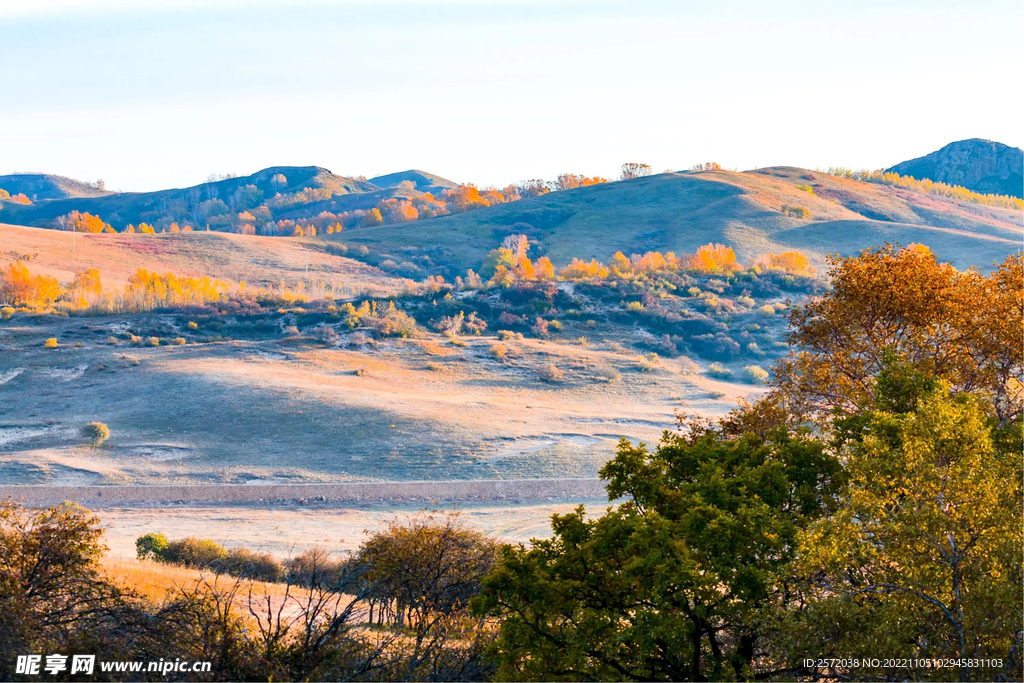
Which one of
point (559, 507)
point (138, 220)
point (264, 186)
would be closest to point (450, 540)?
point (559, 507)

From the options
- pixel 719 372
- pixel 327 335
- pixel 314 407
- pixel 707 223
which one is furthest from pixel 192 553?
pixel 707 223

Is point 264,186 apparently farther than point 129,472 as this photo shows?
Yes

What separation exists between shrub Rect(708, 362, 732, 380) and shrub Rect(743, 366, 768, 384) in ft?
3.37

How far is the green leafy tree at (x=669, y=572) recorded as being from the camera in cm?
895

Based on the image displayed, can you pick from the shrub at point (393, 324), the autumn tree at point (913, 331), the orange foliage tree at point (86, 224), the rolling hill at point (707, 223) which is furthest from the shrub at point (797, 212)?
the orange foliage tree at point (86, 224)

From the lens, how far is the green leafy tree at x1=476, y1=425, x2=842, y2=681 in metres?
8.95

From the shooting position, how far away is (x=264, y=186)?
645 ft

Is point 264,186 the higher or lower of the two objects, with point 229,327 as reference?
higher

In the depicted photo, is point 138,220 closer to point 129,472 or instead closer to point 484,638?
point 129,472

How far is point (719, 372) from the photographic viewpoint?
Answer: 54.8 m

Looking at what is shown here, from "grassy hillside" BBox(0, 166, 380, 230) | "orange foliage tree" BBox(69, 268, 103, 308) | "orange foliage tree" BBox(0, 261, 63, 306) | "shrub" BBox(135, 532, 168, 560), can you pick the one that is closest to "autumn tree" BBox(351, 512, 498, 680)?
"shrub" BBox(135, 532, 168, 560)

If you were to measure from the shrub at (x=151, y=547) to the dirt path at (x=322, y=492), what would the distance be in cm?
737

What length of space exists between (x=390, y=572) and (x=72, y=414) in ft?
95.0

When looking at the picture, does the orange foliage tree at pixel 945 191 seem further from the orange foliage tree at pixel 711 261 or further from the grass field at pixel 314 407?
the grass field at pixel 314 407
